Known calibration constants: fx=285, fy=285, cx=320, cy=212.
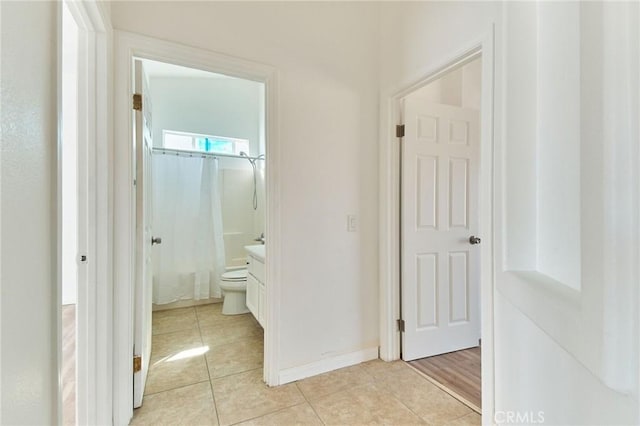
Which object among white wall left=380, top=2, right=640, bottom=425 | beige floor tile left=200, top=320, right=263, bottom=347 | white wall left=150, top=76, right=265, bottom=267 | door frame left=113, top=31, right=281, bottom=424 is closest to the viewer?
white wall left=380, top=2, right=640, bottom=425

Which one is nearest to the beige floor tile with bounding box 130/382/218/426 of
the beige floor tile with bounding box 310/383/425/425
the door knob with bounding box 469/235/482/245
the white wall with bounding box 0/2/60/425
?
the beige floor tile with bounding box 310/383/425/425

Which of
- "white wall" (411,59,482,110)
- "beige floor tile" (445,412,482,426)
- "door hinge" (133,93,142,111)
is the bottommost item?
"beige floor tile" (445,412,482,426)

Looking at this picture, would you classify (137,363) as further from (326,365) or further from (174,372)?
(326,365)

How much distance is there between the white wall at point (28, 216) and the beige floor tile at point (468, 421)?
5.40 feet

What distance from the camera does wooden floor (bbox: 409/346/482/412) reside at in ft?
5.60

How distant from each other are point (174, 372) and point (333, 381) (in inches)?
41.8

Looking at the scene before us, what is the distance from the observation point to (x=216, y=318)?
2.88 metres

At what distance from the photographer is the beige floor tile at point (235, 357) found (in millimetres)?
1943

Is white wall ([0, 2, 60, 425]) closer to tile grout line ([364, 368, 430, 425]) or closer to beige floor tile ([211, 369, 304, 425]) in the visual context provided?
beige floor tile ([211, 369, 304, 425])

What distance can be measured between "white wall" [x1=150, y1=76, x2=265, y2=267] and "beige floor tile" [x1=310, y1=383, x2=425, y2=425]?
2459 millimetres

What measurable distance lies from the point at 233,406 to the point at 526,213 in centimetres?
175

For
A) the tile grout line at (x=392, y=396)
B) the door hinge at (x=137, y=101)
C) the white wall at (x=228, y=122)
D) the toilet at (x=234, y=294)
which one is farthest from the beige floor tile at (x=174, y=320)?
the door hinge at (x=137, y=101)

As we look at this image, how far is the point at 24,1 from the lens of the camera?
0.60m

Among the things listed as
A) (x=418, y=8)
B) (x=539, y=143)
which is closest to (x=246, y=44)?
(x=418, y=8)
